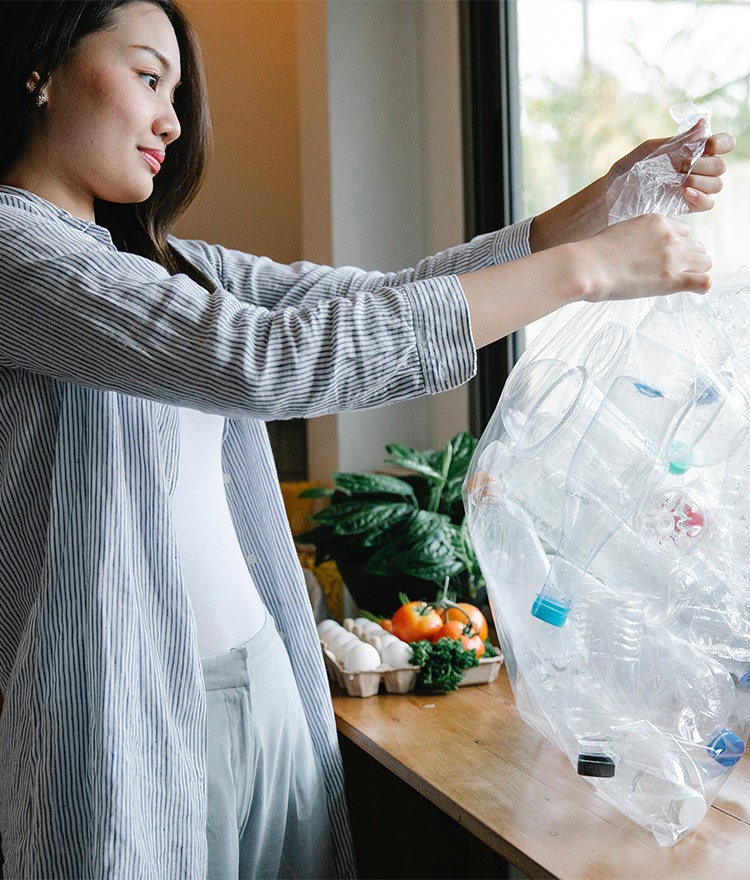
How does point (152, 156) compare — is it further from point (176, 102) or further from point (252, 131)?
point (252, 131)

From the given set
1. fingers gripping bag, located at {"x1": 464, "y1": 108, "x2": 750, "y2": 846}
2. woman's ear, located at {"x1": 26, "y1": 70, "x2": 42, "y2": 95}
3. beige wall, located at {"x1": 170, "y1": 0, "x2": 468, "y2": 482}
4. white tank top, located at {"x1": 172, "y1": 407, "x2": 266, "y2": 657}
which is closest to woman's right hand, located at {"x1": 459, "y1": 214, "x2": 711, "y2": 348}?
fingers gripping bag, located at {"x1": 464, "y1": 108, "x2": 750, "y2": 846}

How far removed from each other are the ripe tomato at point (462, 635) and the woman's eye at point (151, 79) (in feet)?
2.85

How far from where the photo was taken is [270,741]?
108 centimetres

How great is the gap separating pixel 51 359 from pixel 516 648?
1.82ft

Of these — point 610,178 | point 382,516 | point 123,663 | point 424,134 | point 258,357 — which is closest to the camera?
point 258,357

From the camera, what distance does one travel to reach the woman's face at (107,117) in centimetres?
100

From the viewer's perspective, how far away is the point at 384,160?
2432 mm

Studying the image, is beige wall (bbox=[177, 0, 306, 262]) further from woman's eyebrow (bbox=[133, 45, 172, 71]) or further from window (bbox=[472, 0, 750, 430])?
woman's eyebrow (bbox=[133, 45, 172, 71])

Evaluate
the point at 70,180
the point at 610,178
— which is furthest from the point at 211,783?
the point at 610,178

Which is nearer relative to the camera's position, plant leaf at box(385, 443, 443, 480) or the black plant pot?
the black plant pot

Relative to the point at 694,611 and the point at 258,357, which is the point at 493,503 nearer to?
the point at 694,611

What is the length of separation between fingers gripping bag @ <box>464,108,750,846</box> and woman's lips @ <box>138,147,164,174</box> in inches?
18.5

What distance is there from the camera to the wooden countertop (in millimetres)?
915

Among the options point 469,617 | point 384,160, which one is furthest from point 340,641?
point 384,160
